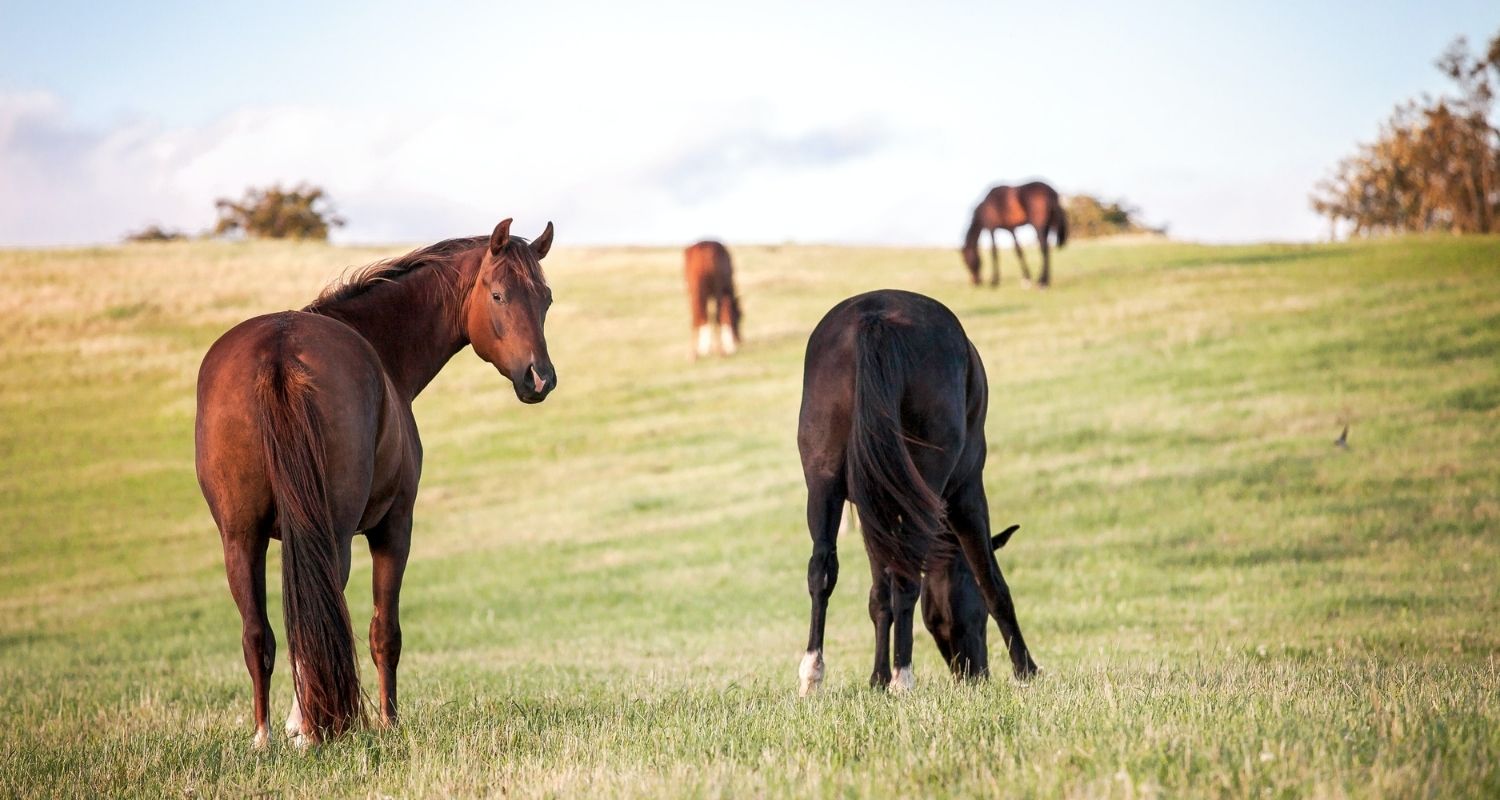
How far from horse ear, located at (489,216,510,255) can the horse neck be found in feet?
1.18

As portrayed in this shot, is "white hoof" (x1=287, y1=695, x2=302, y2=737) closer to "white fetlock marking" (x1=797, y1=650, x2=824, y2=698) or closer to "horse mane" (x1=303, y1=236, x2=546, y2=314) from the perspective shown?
"horse mane" (x1=303, y1=236, x2=546, y2=314)

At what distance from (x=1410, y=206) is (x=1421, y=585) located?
176 feet

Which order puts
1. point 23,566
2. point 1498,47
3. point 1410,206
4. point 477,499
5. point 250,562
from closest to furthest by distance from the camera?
point 250,562 < point 23,566 < point 477,499 < point 1498,47 < point 1410,206

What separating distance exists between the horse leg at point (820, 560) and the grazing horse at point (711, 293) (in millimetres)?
26551

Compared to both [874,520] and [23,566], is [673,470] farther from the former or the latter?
[874,520]

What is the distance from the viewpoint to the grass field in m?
4.62

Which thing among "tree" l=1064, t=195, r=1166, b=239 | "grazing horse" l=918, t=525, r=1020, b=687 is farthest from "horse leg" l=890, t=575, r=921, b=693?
"tree" l=1064, t=195, r=1166, b=239

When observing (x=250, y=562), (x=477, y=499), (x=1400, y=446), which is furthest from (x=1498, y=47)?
(x=250, y=562)

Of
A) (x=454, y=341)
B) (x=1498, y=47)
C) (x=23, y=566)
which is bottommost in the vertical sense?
(x=23, y=566)

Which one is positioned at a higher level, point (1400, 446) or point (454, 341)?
point (454, 341)

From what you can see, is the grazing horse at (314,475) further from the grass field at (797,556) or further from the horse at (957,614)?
the horse at (957,614)

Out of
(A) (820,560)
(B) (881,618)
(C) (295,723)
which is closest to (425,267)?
(C) (295,723)

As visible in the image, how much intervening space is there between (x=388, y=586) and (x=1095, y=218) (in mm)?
80188

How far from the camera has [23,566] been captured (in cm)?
2322
